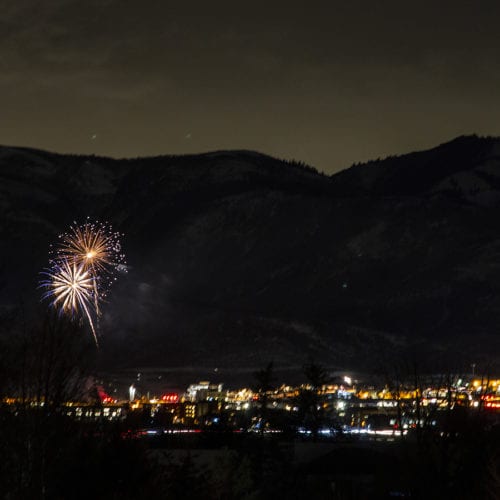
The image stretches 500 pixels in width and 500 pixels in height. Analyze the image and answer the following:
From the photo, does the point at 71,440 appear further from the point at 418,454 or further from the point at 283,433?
the point at 283,433

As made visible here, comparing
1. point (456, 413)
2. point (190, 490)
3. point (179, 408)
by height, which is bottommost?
point (190, 490)

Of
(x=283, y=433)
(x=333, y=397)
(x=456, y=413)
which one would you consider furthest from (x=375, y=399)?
(x=456, y=413)

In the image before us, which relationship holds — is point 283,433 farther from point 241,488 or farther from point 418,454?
point 241,488

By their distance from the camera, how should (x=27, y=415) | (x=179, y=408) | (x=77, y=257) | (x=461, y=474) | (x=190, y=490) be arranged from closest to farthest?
1. (x=27, y=415)
2. (x=190, y=490)
3. (x=461, y=474)
4. (x=77, y=257)
5. (x=179, y=408)

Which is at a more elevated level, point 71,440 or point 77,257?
point 77,257

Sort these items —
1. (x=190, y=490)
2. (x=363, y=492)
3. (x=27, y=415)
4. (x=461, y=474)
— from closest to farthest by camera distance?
1. (x=27, y=415)
2. (x=190, y=490)
3. (x=461, y=474)
4. (x=363, y=492)

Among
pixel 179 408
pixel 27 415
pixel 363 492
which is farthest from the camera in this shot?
pixel 179 408

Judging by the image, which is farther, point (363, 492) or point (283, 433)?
point (283, 433)

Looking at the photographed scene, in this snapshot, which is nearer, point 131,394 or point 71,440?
point 71,440

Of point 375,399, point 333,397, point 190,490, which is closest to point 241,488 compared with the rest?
point 190,490
